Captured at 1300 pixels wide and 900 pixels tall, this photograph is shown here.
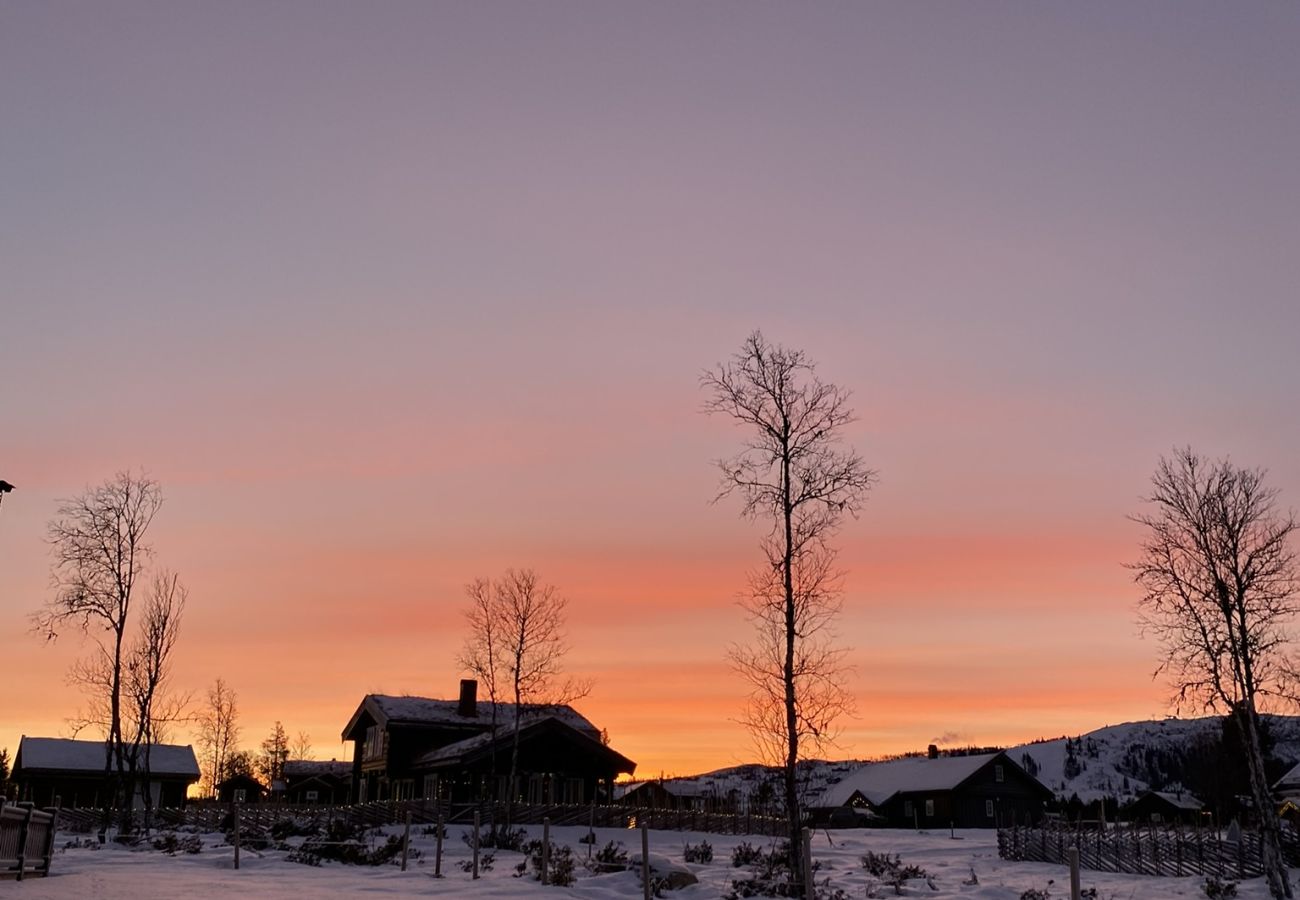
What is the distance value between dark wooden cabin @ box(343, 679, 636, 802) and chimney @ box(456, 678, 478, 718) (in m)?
0.06

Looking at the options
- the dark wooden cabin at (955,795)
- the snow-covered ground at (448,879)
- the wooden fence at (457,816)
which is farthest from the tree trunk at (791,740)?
the dark wooden cabin at (955,795)

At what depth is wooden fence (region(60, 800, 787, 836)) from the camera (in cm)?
4966

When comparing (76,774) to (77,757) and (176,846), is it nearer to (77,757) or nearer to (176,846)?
(77,757)

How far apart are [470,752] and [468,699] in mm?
12081

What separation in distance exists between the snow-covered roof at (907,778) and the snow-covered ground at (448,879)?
1602 inches

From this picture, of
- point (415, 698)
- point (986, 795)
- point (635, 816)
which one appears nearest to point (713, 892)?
point (635, 816)

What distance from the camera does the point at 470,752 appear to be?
179 ft

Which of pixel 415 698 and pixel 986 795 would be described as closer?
pixel 415 698

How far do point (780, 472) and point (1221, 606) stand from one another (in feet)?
45.0

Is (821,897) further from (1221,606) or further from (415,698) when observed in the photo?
(415,698)

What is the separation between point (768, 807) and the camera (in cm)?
6106

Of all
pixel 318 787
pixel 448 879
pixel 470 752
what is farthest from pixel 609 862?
pixel 318 787

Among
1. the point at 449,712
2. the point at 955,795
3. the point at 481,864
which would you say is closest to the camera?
the point at 481,864

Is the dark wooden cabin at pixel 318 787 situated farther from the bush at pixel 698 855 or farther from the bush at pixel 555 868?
the bush at pixel 555 868
